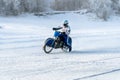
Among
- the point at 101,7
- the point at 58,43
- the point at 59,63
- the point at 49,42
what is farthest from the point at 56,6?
the point at 59,63

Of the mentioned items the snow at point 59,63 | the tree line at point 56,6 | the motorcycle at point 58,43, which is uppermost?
the tree line at point 56,6

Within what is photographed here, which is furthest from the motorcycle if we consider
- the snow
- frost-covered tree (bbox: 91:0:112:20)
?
frost-covered tree (bbox: 91:0:112:20)

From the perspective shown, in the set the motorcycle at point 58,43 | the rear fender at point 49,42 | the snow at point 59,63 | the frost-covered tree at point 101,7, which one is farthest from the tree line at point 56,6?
the rear fender at point 49,42

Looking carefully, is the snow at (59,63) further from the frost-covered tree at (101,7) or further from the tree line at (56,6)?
the frost-covered tree at (101,7)

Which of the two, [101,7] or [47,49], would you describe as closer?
[47,49]

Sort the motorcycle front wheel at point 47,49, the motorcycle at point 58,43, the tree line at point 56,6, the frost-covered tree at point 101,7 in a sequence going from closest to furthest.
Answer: the motorcycle front wheel at point 47,49
the motorcycle at point 58,43
the tree line at point 56,6
the frost-covered tree at point 101,7

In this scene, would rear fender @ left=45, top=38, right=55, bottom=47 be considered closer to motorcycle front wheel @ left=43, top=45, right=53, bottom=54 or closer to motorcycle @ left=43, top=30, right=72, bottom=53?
motorcycle @ left=43, top=30, right=72, bottom=53

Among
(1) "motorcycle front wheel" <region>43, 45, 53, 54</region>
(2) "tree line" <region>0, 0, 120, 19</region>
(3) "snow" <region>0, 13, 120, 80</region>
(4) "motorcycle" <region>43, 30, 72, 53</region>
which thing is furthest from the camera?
(2) "tree line" <region>0, 0, 120, 19</region>

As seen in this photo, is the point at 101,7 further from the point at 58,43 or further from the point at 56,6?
the point at 58,43

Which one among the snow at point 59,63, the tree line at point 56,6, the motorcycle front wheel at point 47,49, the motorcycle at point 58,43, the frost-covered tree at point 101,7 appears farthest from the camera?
the frost-covered tree at point 101,7

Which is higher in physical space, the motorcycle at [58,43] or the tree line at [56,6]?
the tree line at [56,6]

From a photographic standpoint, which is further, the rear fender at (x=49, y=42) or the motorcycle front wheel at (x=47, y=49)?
the rear fender at (x=49, y=42)

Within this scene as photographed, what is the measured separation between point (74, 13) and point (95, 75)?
1177 inches

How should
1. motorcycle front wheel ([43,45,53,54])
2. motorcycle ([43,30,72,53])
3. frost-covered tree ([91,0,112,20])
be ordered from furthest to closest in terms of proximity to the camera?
frost-covered tree ([91,0,112,20]), motorcycle ([43,30,72,53]), motorcycle front wheel ([43,45,53,54])
